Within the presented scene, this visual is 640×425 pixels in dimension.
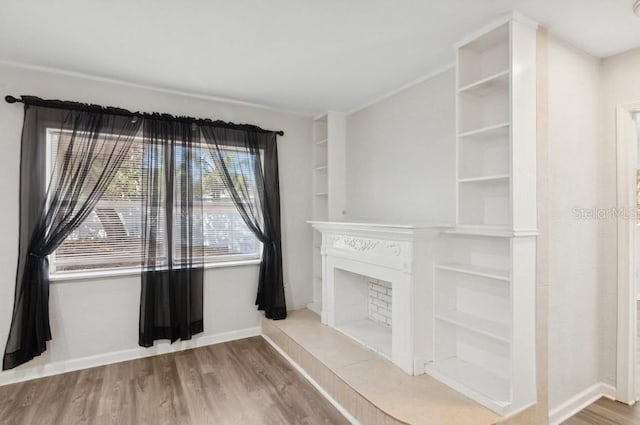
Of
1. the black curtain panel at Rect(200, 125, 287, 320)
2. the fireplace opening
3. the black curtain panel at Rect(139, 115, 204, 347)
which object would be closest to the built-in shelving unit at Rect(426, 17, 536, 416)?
the fireplace opening

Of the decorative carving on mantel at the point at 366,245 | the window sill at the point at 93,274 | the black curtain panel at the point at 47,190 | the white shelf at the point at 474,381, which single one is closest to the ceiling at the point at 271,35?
the black curtain panel at the point at 47,190

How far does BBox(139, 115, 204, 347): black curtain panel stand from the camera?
3.19m

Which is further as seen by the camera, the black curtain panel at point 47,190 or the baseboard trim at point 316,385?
the black curtain panel at point 47,190

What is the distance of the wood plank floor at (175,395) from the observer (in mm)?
2357

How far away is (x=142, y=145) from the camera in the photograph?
3.21m

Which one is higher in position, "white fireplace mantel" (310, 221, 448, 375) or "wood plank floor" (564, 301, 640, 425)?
"white fireplace mantel" (310, 221, 448, 375)

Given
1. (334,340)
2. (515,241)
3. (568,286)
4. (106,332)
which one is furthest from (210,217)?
(568,286)

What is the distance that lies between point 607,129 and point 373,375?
99.0 inches

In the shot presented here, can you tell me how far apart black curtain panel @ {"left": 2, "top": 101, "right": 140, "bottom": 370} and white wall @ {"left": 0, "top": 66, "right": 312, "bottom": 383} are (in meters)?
0.11

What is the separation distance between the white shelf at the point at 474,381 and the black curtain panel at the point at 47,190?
10.2ft

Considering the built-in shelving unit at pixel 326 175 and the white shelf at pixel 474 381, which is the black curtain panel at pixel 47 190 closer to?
the built-in shelving unit at pixel 326 175

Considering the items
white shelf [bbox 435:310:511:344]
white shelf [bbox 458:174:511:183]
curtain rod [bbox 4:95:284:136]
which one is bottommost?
white shelf [bbox 435:310:511:344]

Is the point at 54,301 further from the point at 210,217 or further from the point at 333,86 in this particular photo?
the point at 333,86

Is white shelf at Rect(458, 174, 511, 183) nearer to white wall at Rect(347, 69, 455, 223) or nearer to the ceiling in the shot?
white wall at Rect(347, 69, 455, 223)
